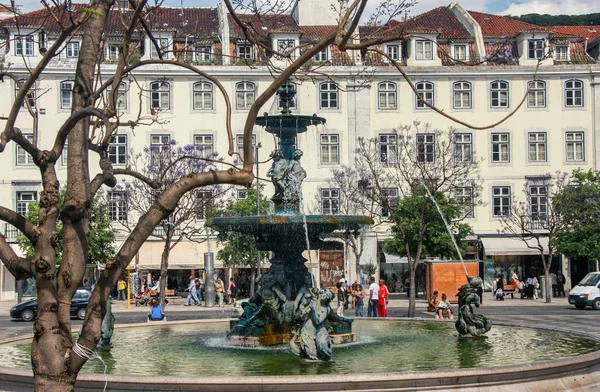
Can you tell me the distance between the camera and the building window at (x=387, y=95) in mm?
48125

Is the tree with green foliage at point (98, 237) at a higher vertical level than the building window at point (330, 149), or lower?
lower

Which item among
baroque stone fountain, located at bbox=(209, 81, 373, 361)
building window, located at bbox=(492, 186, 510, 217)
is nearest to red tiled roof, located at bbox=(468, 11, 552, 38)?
building window, located at bbox=(492, 186, 510, 217)

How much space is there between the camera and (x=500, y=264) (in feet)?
160

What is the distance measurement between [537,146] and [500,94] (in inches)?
133

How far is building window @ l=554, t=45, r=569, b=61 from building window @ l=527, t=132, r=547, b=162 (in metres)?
4.32

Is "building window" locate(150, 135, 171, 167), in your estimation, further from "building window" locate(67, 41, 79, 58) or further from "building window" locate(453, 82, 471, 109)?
"building window" locate(453, 82, 471, 109)

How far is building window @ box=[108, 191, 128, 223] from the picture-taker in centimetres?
4428

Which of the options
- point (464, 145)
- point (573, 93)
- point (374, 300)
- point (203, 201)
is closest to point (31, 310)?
point (203, 201)

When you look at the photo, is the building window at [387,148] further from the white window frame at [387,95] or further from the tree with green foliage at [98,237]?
the tree with green foliage at [98,237]

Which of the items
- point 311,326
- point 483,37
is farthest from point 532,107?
point 311,326

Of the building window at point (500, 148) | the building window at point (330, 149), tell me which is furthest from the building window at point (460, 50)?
the building window at point (330, 149)

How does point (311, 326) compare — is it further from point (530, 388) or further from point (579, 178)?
point (579, 178)

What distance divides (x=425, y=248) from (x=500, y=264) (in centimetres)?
755

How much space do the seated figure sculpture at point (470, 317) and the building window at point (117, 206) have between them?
28875 mm
